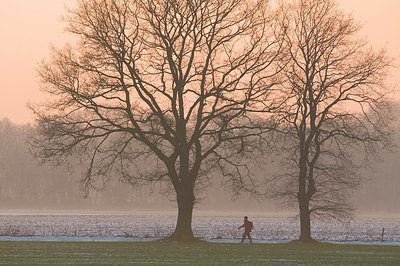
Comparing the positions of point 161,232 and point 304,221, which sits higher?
point 161,232

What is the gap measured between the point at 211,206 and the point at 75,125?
415ft

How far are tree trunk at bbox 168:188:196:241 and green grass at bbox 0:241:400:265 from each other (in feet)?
15.0

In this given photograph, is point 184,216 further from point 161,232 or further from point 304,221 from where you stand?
point 161,232

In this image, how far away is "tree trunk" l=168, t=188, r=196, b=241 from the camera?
178 feet

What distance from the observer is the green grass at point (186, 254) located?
34.8 metres

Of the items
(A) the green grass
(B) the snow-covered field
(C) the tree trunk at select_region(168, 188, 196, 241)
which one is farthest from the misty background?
(A) the green grass

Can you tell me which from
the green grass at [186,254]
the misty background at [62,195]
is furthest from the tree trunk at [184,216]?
the misty background at [62,195]

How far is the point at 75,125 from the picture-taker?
182 feet

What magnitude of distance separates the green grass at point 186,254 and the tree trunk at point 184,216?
4558 millimetres

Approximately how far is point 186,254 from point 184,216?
14.6m

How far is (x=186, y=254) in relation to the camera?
40.2 metres

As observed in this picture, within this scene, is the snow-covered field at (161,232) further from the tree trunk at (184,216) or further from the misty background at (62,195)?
the misty background at (62,195)

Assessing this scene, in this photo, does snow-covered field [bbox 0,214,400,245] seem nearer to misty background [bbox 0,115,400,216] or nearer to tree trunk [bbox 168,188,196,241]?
tree trunk [bbox 168,188,196,241]

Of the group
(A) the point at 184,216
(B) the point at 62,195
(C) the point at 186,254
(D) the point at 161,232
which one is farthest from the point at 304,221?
(B) the point at 62,195
